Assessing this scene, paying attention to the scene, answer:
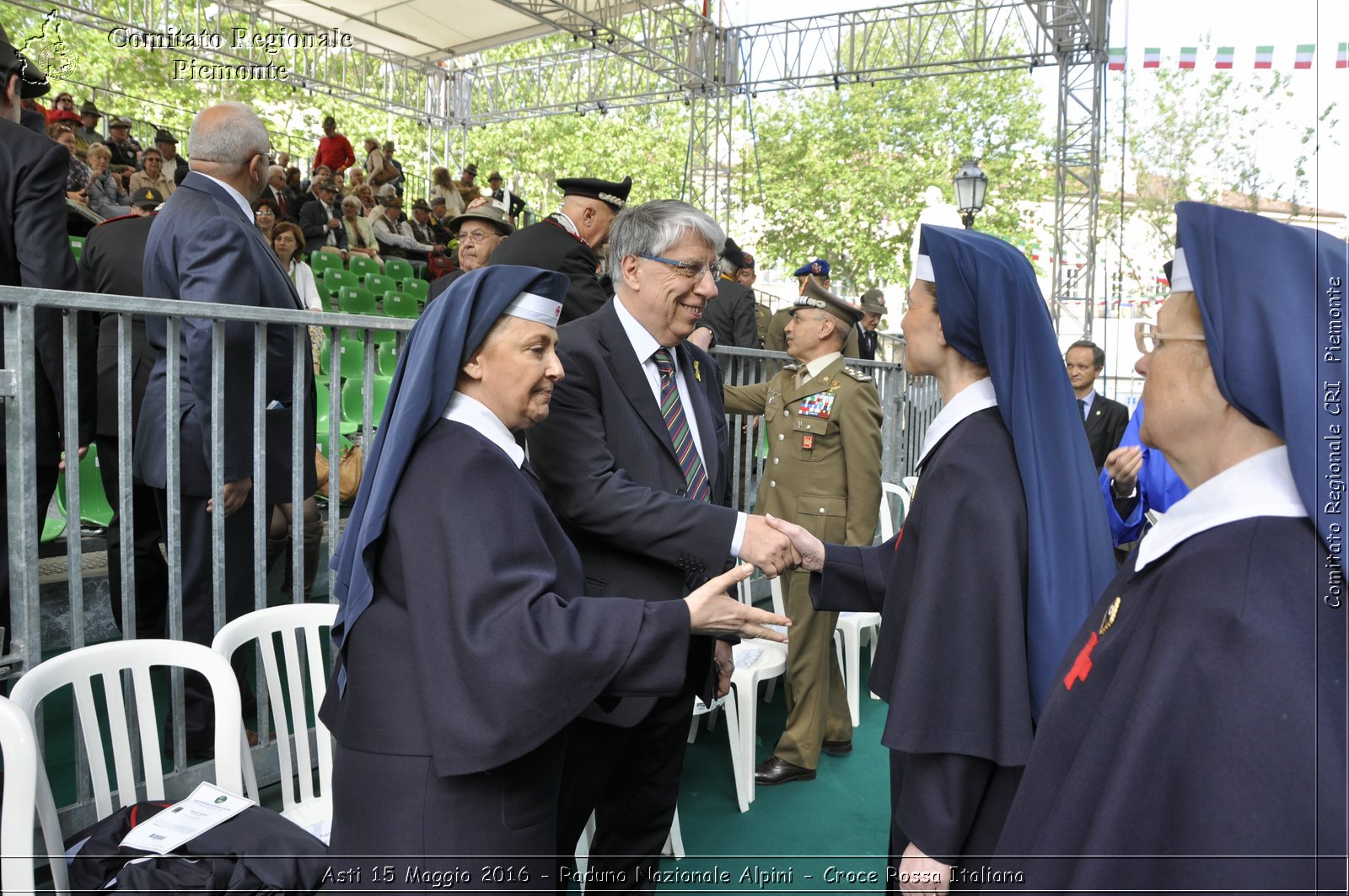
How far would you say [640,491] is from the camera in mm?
2514

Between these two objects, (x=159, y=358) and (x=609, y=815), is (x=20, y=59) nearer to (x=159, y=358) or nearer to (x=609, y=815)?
(x=159, y=358)

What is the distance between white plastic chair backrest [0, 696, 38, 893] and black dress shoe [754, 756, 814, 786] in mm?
2995

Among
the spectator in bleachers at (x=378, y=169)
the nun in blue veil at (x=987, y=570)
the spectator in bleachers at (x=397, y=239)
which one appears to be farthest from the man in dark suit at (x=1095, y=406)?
the spectator in bleachers at (x=378, y=169)

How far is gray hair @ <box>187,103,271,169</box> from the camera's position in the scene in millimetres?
3498

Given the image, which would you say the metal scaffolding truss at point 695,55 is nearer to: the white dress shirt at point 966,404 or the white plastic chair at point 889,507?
the white plastic chair at point 889,507

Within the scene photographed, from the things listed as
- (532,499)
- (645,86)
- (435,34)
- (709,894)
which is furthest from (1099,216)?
(532,499)

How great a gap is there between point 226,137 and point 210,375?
1.01m

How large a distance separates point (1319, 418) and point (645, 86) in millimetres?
19505

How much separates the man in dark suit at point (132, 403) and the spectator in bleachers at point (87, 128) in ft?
29.2

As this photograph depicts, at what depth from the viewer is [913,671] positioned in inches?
75.2

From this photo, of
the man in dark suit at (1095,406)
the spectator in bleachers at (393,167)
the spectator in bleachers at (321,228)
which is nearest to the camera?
the man in dark suit at (1095,406)

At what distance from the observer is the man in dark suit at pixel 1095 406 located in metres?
6.87

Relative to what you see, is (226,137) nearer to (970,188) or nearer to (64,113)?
(64,113)

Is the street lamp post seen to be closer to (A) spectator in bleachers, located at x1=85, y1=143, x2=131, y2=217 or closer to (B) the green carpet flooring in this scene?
(B) the green carpet flooring
